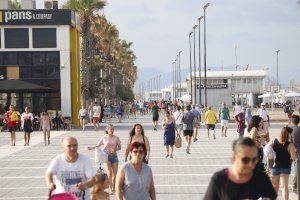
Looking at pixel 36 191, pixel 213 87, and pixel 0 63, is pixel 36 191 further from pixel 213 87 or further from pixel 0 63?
pixel 213 87

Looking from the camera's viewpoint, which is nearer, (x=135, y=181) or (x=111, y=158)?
(x=135, y=181)

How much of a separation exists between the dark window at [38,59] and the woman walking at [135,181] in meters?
33.4

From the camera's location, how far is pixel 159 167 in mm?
17562

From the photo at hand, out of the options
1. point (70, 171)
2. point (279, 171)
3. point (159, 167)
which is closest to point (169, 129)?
point (159, 167)

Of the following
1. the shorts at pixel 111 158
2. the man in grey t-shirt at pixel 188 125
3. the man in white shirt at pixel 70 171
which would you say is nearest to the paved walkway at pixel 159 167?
the man in grey t-shirt at pixel 188 125

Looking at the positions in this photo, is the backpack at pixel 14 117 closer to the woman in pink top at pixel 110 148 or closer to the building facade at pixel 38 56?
the building facade at pixel 38 56

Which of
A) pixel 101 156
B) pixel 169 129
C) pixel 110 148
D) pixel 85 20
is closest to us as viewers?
pixel 101 156

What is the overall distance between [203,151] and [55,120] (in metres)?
17.8

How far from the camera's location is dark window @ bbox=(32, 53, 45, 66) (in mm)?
39969

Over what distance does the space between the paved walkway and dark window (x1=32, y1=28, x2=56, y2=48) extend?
41.5ft

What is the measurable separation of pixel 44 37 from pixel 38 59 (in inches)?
53.4

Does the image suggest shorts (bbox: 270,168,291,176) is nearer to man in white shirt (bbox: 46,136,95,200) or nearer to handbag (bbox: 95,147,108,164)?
handbag (bbox: 95,147,108,164)

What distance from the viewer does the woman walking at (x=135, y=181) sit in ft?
23.5

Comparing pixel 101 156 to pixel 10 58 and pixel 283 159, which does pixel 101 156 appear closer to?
pixel 283 159
